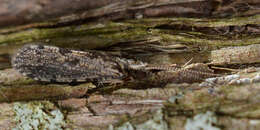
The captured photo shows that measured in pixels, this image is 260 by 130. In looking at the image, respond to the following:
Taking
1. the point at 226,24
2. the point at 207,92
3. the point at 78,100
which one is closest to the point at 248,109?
the point at 207,92

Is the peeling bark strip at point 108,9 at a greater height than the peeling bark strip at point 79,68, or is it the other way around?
the peeling bark strip at point 108,9

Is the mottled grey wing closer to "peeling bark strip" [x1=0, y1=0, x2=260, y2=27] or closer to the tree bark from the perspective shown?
the tree bark

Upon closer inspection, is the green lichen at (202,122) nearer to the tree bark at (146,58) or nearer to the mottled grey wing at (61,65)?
the tree bark at (146,58)

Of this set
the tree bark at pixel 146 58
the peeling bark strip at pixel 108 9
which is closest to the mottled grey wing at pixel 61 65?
the tree bark at pixel 146 58

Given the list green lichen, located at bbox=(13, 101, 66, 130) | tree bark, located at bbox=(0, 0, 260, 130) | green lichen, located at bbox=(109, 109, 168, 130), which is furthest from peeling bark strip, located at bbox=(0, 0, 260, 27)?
green lichen, located at bbox=(109, 109, 168, 130)

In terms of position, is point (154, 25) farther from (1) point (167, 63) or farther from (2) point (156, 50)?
(1) point (167, 63)

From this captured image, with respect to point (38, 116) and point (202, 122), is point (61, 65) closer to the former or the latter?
point (38, 116)

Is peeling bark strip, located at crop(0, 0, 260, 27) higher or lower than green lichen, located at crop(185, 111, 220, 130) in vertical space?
higher

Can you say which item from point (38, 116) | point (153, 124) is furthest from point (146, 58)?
point (38, 116)
